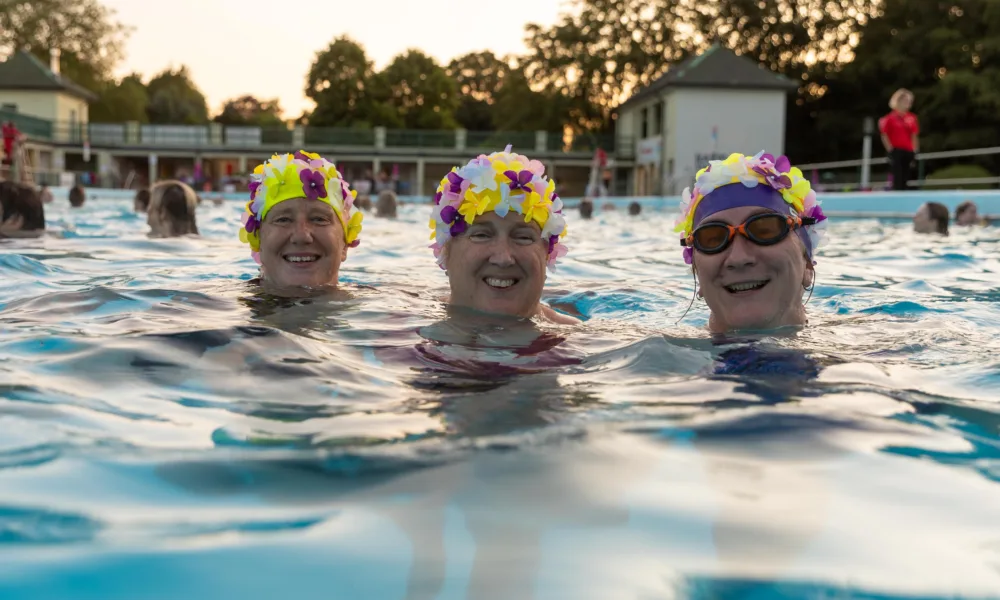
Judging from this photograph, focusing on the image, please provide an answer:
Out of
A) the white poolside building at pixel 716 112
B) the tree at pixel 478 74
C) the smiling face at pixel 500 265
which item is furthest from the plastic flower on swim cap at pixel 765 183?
the tree at pixel 478 74

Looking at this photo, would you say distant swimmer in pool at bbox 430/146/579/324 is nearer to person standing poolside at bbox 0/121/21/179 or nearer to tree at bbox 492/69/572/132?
person standing poolside at bbox 0/121/21/179

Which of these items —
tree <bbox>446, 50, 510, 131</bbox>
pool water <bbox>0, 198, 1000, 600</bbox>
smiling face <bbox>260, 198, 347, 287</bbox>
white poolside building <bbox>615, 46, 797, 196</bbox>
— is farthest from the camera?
tree <bbox>446, 50, 510, 131</bbox>

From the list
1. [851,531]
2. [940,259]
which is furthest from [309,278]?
[940,259]

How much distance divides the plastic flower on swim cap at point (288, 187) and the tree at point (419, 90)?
6573 centimetres

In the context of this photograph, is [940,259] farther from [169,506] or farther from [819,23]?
[819,23]

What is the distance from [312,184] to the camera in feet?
21.5

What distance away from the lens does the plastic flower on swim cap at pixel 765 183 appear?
189 inches

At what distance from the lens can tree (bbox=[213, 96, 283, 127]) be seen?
98938 millimetres

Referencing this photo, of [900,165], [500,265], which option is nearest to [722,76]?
[900,165]

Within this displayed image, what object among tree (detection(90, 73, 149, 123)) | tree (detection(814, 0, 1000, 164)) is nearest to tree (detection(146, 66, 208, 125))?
tree (detection(90, 73, 149, 123))

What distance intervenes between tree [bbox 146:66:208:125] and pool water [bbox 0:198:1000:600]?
92.4 meters

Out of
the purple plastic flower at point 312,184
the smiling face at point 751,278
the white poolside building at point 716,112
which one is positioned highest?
the white poolside building at point 716,112

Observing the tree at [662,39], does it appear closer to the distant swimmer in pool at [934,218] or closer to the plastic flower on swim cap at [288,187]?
the distant swimmer in pool at [934,218]

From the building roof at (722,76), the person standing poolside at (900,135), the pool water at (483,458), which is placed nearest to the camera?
the pool water at (483,458)
